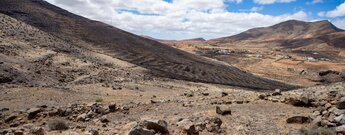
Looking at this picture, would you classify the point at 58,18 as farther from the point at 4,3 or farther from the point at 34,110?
the point at 34,110

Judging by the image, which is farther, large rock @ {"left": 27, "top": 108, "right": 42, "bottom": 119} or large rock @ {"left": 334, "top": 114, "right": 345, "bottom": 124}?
large rock @ {"left": 27, "top": 108, "right": 42, "bottom": 119}

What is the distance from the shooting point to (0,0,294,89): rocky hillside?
1683 inches

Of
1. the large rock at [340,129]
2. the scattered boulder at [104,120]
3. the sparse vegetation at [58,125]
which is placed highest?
the large rock at [340,129]

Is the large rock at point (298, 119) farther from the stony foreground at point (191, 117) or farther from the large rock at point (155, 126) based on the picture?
the large rock at point (155, 126)

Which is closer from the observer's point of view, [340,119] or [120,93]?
[340,119]

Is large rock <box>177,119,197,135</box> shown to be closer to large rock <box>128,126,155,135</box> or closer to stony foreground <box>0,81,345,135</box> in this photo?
stony foreground <box>0,81,345,135</box>

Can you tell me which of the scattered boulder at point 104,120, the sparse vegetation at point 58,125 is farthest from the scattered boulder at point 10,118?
the scattered boulder at point 104,120

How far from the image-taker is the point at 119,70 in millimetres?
33438

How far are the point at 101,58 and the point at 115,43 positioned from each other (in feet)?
42.3

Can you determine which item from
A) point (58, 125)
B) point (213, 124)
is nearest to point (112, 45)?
point (58, 125)

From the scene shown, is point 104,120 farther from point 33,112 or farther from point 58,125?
point 33,112

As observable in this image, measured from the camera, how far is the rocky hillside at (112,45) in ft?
140

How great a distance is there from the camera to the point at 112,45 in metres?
47.9

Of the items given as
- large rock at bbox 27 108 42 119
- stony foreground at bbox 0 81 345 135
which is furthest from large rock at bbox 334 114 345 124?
large rock at bbox 27 108 42 119
